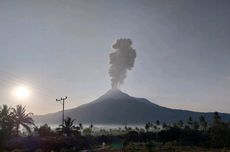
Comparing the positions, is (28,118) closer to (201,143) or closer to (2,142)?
(2,142)

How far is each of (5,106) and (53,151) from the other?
11.6 metres

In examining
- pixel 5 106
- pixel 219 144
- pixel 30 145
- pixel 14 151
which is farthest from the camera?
pixel 219 144

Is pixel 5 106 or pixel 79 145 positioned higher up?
pixel 5 106

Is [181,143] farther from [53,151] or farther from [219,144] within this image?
[53,151]

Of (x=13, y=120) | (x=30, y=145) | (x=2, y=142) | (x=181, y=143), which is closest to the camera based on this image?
(x=2, y=142)

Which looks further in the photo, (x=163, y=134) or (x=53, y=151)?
(x=163, y=134)

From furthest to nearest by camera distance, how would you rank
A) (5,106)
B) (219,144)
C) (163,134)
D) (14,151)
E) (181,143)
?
(163,134) → (181,143) → (219,144) → (5,106) → (14,151)

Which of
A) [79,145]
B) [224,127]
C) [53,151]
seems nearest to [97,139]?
[79,145]

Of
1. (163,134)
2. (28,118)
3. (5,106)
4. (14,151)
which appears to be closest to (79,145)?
(28,118)

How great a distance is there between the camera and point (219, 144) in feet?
266

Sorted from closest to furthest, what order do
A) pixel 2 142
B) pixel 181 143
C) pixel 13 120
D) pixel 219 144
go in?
pixel 2 142, pixel 13 120, pixel 219 144, pixel 181 143

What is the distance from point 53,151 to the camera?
53.2 metres

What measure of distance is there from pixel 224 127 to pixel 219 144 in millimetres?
3942

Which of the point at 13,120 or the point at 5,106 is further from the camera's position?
the point at 13,120
